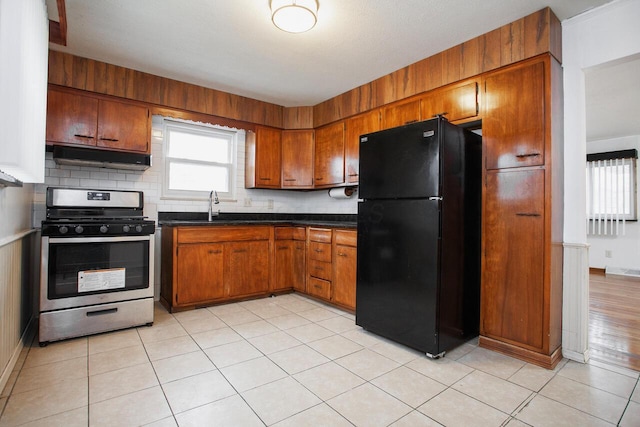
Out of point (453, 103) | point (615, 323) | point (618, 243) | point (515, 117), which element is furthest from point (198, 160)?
point (618, 243)

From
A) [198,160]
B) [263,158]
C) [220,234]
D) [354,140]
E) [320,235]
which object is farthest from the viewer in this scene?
[263,158]

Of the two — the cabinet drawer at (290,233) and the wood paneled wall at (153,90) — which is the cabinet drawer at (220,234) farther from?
the wood paneled wall at (153,90)

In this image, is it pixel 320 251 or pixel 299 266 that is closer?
pixel 320 251

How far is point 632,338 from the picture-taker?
2645 millimetres

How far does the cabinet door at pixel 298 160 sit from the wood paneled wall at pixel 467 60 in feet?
2.26

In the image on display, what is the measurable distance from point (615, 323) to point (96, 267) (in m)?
4.68

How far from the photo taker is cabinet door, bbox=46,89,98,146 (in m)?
2.86

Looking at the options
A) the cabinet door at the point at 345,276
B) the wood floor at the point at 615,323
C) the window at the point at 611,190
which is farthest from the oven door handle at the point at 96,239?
the window at the point at 611,190

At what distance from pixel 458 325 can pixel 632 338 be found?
5.09 feet

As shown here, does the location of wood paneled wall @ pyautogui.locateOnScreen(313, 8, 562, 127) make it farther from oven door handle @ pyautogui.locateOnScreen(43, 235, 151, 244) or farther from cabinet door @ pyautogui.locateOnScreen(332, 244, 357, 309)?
oven door handle @ pyautogui.locateOnScreen(43, 235, 151, 244)

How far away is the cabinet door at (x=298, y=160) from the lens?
4289 millimetres

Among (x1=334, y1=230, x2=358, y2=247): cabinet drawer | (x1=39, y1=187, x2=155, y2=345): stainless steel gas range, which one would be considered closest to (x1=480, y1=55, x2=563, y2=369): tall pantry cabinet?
(x1=334, y1=230, x2=358, y2=247): cabinet drawer

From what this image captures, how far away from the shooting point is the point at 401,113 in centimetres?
322

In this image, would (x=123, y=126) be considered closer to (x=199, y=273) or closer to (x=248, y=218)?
(x=199, y=273)
